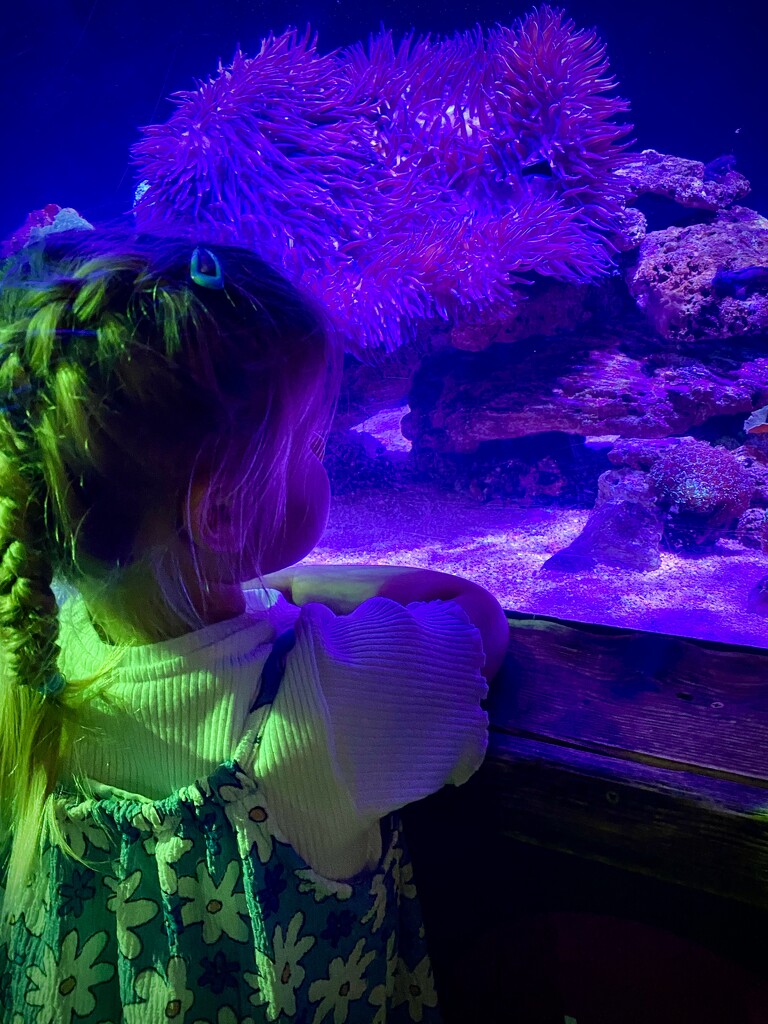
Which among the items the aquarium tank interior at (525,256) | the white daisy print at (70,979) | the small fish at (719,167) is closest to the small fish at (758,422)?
the aquarium tank interior at (525,256)

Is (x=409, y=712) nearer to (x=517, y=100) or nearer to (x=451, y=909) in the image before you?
(x=451, y=909)

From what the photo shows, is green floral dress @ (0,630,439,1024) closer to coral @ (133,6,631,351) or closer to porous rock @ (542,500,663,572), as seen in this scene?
porous rock @ (542,500,663,572)

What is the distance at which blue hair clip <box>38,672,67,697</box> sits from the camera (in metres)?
0.61

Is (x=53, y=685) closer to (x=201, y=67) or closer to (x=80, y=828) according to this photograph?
(x=80, y=828)

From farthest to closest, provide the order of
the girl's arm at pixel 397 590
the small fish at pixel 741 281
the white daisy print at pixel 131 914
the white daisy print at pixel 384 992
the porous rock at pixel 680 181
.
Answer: the porous rock at pixel 680 181 → the small fish at pixel 741 281 → the girl's arm at pixel 397 590 → the white daisy print at pixel 384 992 → the white daisy print at pixel 131 914

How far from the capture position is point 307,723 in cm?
60

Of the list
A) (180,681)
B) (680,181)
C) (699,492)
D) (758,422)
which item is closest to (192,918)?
(180,681)

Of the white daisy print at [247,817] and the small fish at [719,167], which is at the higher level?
the small fish at [719,167]

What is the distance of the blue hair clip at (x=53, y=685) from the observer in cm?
61

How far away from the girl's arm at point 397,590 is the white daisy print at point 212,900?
1.35ft

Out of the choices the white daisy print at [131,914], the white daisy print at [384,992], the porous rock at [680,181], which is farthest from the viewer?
the porous rock at [680,181]

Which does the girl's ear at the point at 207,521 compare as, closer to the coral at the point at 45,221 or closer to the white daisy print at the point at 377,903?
the white daisy print at the point at 377,903

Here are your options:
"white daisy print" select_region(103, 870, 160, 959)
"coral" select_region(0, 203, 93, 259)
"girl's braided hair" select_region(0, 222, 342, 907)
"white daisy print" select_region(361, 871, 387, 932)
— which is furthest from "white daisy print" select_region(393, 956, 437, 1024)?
"coral" select_region(0, 203, 93, 259)

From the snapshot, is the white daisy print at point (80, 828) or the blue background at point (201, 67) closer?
the white daisy print at point (80, 828)
